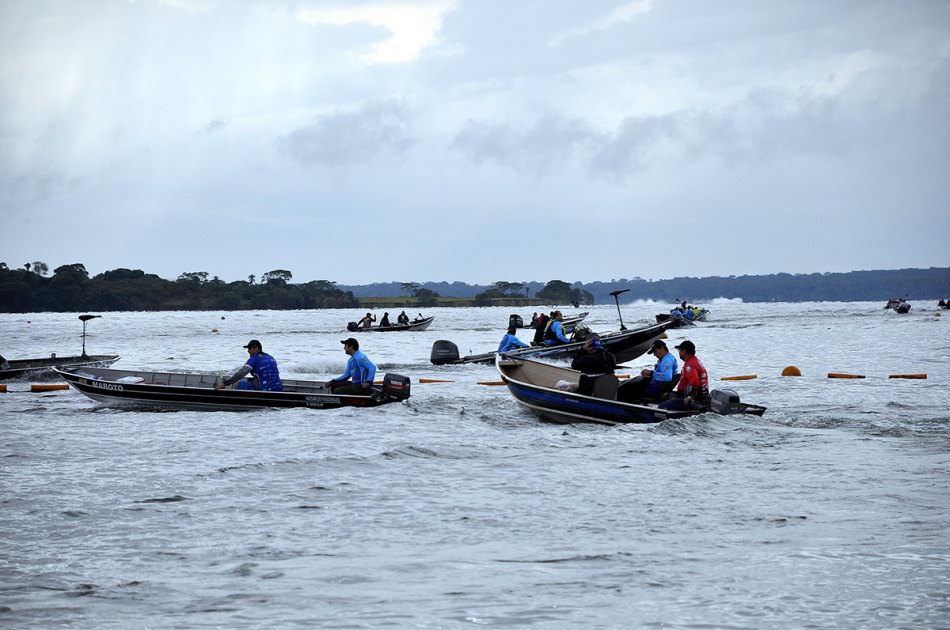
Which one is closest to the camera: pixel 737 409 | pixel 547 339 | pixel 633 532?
pixel 633 532

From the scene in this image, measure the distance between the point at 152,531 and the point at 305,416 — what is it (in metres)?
10.5

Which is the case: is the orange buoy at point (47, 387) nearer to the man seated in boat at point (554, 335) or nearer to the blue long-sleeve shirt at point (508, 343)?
the blue long-sleeve shirt at point (508, 343)

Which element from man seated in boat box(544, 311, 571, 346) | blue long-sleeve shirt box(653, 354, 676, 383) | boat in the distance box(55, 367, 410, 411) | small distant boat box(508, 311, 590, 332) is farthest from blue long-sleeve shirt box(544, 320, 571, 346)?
blue long-sleeve shirt box(653, 354, 676, 383)

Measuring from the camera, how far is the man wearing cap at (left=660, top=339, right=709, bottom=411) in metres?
17.6

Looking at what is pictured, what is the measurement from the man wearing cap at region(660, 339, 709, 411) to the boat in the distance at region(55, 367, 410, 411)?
6539mm

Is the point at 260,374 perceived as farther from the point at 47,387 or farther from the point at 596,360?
the point at 47,387

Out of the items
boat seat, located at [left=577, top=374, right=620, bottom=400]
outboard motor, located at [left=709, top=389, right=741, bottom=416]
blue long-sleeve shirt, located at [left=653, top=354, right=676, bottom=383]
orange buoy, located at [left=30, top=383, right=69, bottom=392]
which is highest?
blue long-sleeve shirt, located at [left=653, top=354, right=676, bottom=383]

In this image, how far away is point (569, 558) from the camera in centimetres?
895

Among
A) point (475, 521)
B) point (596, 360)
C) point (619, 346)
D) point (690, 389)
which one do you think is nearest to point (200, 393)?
point (596, 360)

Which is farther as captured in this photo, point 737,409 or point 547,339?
point 547,339

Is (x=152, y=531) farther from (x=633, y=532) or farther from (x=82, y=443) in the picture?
(x=82, y=443)

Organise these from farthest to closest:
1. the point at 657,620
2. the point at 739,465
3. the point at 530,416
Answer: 1. the point at 530,416
2. the point at 739,465
3. the point at 657,620

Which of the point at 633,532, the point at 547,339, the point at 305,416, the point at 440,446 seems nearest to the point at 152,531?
the point at 633,532

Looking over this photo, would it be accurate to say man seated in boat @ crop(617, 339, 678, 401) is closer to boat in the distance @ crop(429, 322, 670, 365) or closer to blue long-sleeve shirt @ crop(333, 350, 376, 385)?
blue long-sleeve shirt @ crop(333, 350, 376, 385)
